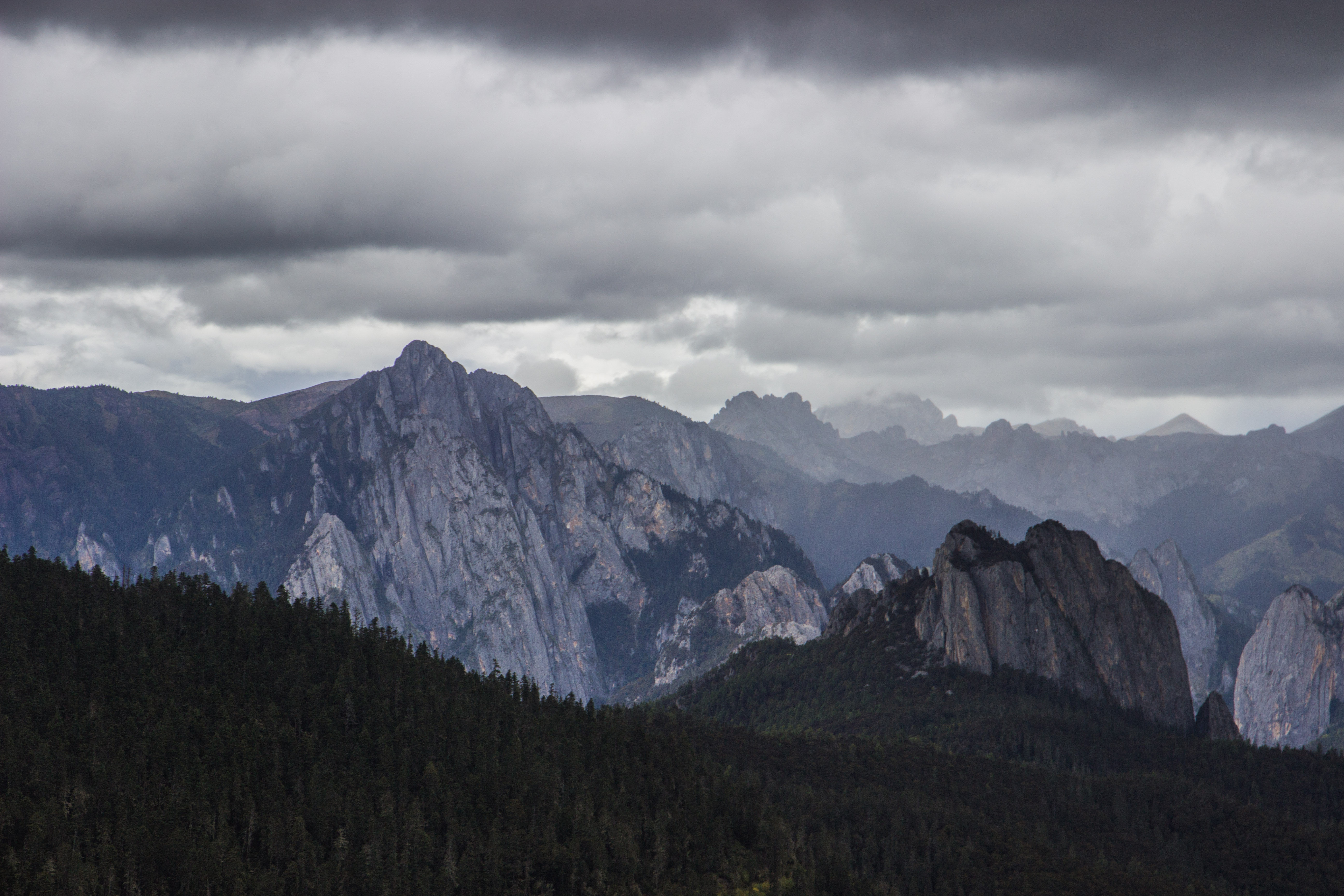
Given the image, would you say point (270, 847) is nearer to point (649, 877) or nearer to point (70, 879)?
point (70, 879)

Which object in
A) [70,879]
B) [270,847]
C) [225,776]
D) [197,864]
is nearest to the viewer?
[70,879]

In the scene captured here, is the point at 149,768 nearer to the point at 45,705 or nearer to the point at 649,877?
the point at 45,705

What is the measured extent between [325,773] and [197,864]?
36.7 meters

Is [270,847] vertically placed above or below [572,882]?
above

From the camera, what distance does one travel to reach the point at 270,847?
174750 mm

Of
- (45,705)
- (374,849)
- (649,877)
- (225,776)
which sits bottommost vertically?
(649,877)

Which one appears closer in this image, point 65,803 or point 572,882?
point 65,803

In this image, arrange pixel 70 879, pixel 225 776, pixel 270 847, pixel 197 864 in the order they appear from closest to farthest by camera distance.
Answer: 1. pixel 70 879
2. pixel 197 864
3. pixel 270 847
4. pixel 225 776

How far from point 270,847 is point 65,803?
27.8m

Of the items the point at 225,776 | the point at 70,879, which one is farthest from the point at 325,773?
the point at 70,879

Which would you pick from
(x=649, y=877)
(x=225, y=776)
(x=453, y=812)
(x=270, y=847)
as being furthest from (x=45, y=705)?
(x=649, y=877)

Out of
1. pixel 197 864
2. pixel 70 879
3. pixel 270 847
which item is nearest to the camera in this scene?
pixel 70 879

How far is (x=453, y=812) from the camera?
19688 centimetres

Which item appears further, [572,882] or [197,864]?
[572,882]
